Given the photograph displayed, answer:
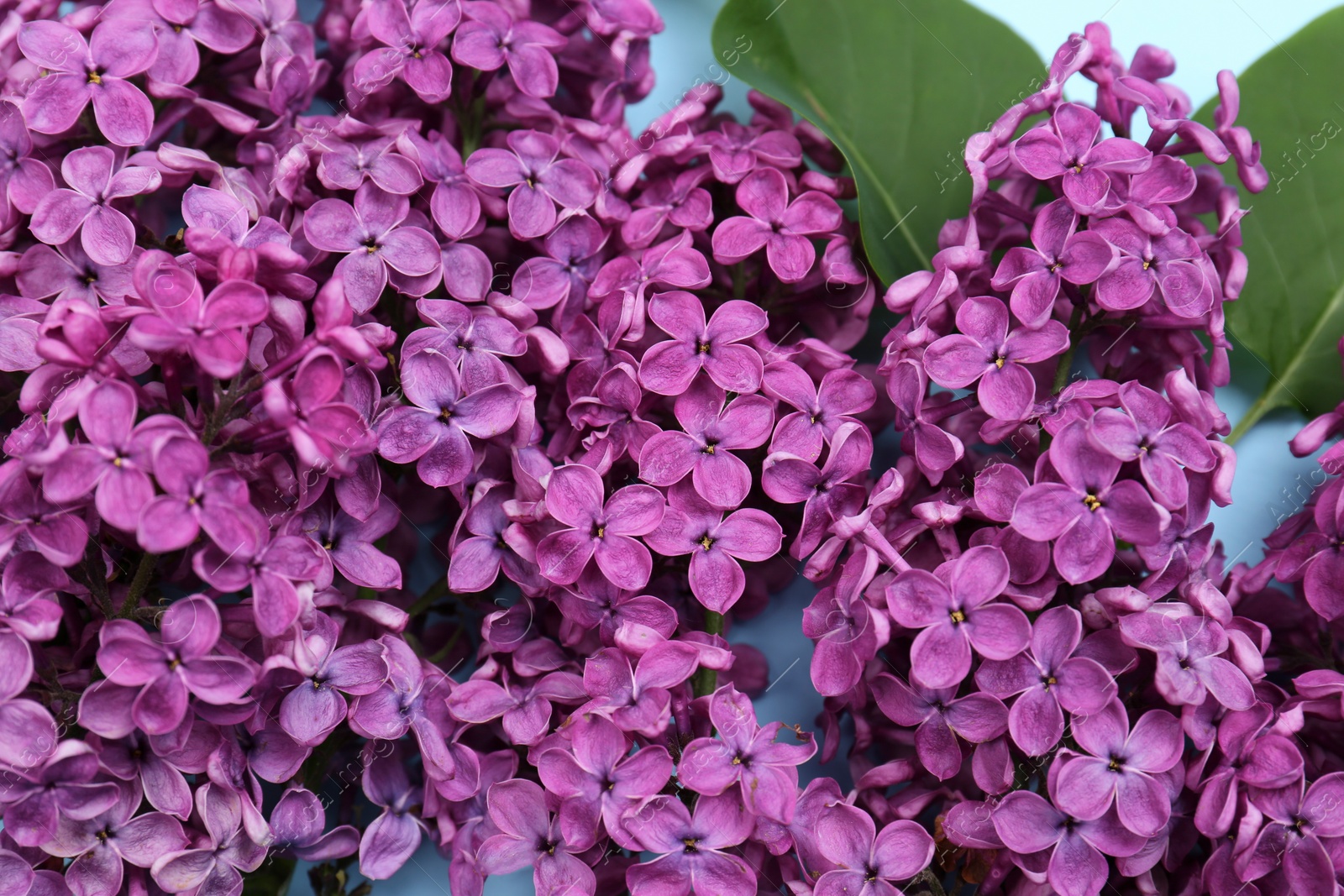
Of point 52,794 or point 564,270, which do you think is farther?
point 564,270

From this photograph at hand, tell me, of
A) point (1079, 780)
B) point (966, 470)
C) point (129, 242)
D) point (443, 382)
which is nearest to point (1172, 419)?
point (966, 470)

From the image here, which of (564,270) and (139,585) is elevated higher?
(564,270)

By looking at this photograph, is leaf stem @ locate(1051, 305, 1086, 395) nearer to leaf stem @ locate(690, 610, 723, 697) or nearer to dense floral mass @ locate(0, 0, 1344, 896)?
dense floral mass @ locate(0, 0, 1344, 896)

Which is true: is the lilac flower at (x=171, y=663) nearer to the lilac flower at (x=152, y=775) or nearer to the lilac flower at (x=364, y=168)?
the lilac flower at (x=152, y=775)

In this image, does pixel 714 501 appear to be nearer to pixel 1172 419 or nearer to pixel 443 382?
pixel 443 382

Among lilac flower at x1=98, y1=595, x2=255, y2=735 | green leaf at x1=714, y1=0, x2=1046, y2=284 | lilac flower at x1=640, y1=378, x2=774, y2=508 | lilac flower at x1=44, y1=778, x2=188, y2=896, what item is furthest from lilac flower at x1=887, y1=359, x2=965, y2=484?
lilac flower at x1=44, y1=778, x2=188, y2=896

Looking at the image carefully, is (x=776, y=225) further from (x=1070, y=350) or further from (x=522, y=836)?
(x=522, y=836)

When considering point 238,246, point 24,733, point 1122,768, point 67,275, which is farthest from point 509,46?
point 1122,768
